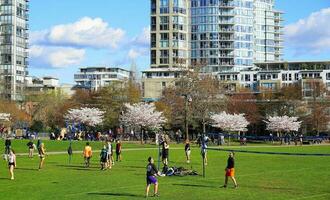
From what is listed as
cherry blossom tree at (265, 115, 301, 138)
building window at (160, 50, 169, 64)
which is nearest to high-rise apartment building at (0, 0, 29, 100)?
building window at (160, 50, 169, 64)

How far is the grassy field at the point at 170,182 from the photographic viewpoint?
29750 millimetres

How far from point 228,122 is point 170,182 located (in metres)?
70.0

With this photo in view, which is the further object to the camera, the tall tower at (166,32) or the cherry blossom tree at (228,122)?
the tall tower at (166,32)

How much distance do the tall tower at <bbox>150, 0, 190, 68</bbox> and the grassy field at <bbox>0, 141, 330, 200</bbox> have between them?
428 feet

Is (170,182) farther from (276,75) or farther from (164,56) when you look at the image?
(164,56)

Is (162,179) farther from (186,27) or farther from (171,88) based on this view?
(186,27)

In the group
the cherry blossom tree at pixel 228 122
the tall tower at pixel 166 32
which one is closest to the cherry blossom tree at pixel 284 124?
the cherry blossom tree at pixel 228 122

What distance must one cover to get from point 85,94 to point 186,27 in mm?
59220

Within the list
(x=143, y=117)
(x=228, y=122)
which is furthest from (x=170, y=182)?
(x=228, y=122)

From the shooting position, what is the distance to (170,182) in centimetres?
3553

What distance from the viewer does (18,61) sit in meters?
166

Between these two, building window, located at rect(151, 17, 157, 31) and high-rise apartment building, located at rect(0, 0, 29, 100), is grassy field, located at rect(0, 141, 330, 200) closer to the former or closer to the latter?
high-rise apartment building, located at rect(0, 0, 29, 100)

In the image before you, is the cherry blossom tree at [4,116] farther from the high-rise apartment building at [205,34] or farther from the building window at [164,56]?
the building window at [164,56]

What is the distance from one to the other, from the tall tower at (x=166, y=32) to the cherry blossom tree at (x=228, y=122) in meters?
70.6
